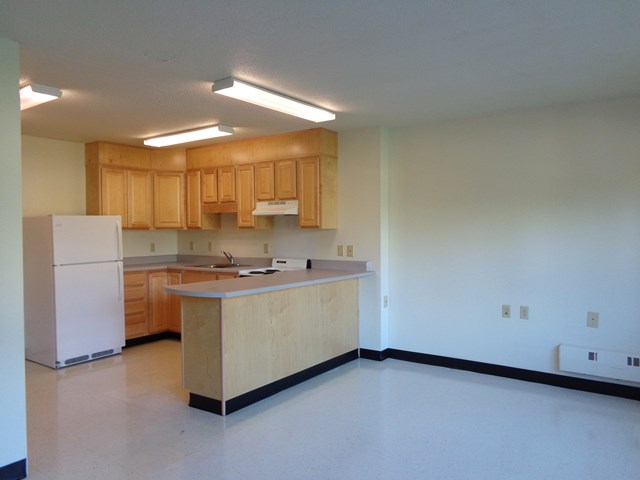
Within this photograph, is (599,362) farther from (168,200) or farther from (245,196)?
(168,200)

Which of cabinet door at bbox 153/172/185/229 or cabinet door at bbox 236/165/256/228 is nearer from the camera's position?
cabinet door at bbox 236/165/256/228

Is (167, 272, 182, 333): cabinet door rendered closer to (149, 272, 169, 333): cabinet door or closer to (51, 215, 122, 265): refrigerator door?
(149, 272, 169, 333): cabinet door

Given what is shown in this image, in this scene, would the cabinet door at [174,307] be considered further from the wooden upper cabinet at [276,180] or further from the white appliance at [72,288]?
the wooden upper cabinet at [276,180]

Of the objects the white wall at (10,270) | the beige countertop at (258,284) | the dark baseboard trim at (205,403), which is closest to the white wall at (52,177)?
the beige countertop at (258,284)

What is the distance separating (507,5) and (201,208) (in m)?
4.42

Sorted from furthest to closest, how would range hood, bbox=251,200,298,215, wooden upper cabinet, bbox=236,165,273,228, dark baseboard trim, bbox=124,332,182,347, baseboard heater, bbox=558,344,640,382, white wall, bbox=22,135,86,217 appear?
1. dark baseboard trim, bbox=124,332,182,347
2. wooden upper cabinet, bbox=236,165,273,228
3. white wall, bbox=22,135,86,217
4. range hood, bbox=251,200,298,215
5. baseboard heater, bbox=558,344,640,382

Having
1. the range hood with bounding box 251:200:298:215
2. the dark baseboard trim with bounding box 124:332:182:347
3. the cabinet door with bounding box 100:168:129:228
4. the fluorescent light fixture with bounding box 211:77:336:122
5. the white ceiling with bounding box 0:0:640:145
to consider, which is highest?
the white ceiling with bounding box 0:0:640:145

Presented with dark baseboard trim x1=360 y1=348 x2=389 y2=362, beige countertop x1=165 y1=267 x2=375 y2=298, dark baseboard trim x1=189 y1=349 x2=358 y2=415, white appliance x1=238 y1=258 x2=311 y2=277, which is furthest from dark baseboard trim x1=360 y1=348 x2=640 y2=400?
white appliance x1=238 y1=258 x2=311 y2=277

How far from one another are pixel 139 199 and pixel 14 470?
12.0 feet

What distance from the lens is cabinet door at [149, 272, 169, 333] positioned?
5.54 m

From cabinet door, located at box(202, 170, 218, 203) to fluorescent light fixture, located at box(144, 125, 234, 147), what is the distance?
0.68 metres

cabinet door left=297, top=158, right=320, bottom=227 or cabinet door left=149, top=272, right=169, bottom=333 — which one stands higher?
cabinet door left=297, top=158, right=320, bottom=227

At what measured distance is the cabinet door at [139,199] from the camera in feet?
18.2

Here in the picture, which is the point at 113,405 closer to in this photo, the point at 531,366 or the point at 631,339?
the point at 531,366
